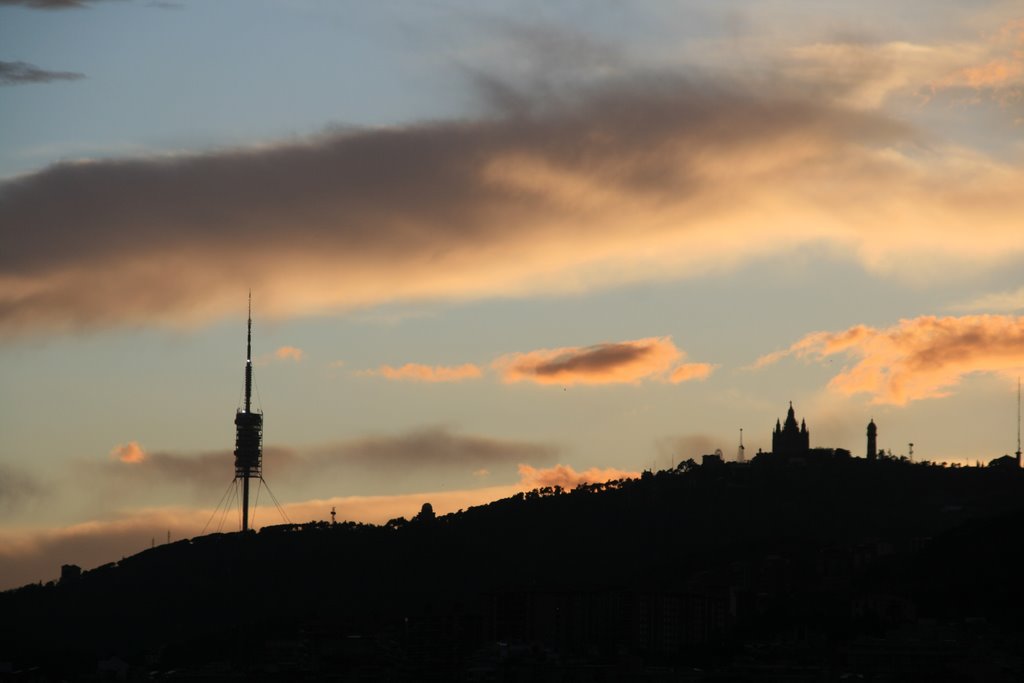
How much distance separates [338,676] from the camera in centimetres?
14925

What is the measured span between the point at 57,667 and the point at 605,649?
4193 centimetres

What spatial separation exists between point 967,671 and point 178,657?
264ft

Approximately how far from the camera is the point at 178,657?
189 m

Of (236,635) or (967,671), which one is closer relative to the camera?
(967,671)

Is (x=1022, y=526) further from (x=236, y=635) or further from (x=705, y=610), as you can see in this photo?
(x=236, y=635)

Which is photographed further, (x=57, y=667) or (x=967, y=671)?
(x=57, y=667)

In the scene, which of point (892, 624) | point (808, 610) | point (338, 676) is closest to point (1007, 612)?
point (892, 624)

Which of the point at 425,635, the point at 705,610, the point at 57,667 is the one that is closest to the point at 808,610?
the point at 705,610

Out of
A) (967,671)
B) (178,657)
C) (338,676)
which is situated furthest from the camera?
(178,657)

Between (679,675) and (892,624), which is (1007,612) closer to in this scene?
(892,624)

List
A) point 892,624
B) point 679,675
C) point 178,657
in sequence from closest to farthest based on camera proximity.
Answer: point 679,675
point 892,624
point 178,657

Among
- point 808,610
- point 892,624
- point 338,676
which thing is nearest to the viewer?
point 338,676

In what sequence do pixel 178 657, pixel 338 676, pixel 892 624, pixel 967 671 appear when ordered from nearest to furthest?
1. pixel 967 671
2. pixel 338 676
3. pixel 892 624
4. pixel 178 657

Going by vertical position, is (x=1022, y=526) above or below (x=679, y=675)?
above
